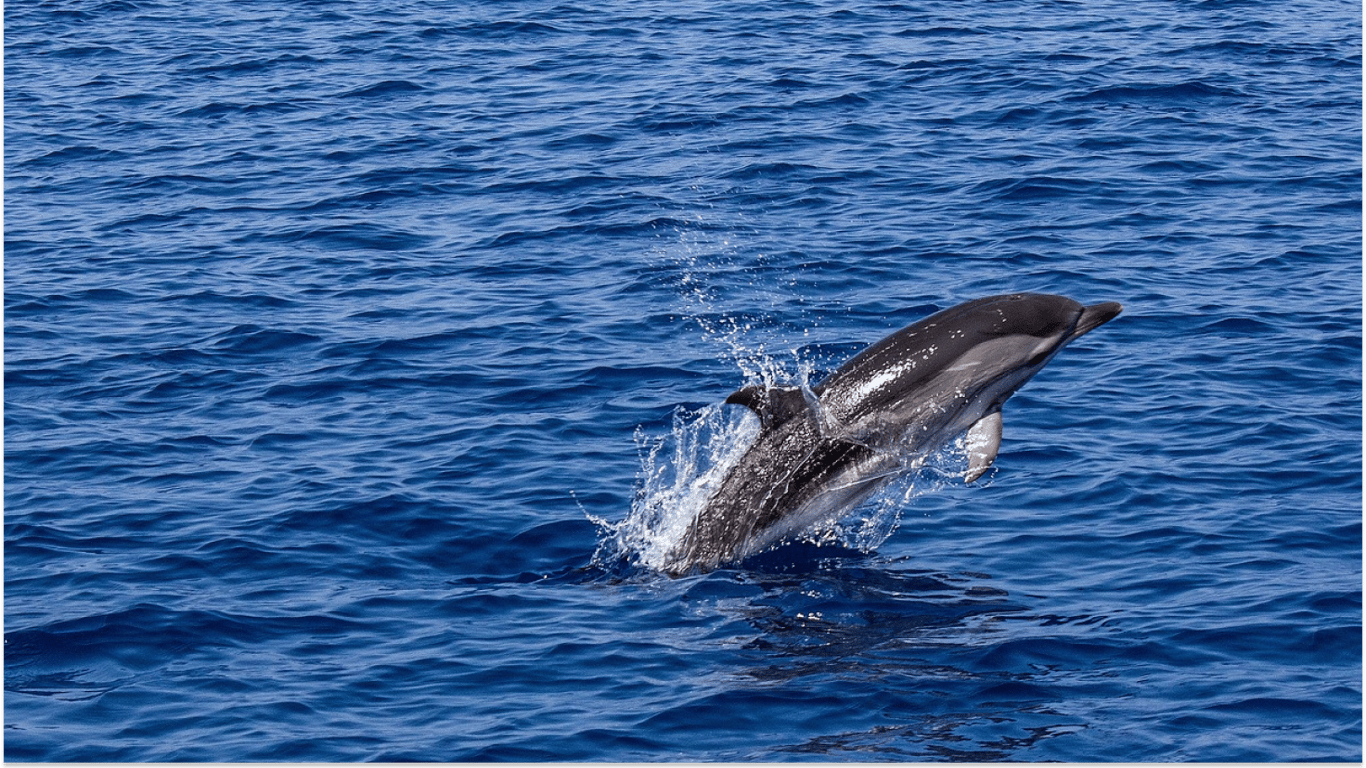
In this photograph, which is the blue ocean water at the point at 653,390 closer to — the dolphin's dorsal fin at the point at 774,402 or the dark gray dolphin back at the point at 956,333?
the dolphin's dorsal fin at the point at 774,402

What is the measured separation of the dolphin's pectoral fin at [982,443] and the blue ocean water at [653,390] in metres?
0.88

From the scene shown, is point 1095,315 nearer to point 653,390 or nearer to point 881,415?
point 881,415

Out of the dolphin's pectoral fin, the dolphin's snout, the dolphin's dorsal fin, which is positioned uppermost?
the dolphin's snout

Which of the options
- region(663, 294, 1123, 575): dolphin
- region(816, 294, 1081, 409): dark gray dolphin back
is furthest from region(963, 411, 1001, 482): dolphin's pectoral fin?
region(816, 294, 1081, 409): dark gray dolphin back

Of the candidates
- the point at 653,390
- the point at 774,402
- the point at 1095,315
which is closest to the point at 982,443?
the point at 1095,315

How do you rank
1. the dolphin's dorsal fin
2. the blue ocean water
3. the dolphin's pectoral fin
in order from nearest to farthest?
the blue ocean water → the dolphin's dorsal fin → the dolphin's pectoral fin

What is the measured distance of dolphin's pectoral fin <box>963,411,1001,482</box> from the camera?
44.0 feet

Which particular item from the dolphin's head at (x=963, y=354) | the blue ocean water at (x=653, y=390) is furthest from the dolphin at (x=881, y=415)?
the blue ocean water at (x=653, y=390)

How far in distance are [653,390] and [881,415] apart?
4813mm

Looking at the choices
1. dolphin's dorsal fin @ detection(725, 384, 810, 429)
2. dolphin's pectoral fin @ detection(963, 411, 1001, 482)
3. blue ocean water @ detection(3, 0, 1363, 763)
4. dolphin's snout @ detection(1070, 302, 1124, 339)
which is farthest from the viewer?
dolphin's pectoral fin @ detection(963, 411, 1001, 482)

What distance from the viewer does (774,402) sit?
42.9ft

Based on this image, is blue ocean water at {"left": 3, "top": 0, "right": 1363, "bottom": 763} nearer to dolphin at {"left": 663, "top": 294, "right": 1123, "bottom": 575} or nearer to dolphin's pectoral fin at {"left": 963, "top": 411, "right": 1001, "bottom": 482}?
dolphin at {"left": 663, "top": 294, "right": 1123, "bottom": 575}

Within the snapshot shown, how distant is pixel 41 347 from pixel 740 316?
315 inches

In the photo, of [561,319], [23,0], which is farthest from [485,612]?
[23,0]
